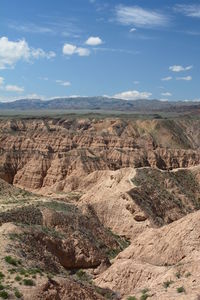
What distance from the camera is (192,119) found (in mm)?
157750

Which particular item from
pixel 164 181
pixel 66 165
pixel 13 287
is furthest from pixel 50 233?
pixel 66 165

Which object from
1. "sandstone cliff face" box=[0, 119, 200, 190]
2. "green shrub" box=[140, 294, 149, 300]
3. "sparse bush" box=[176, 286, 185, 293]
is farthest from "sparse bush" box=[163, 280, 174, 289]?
"sandstone cliff face" box=[0, 119, 200, 190]

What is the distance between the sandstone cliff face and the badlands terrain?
8.7 inches

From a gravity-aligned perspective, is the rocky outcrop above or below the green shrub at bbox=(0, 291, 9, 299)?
below

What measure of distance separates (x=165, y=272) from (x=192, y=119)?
13437 cm

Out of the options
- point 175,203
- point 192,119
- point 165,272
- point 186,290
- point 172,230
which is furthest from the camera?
point 192,119

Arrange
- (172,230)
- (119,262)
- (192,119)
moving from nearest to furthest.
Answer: (119,262)
(172,230)
(192,119)

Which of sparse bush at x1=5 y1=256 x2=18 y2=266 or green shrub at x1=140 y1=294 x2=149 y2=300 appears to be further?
sparse bush at x1=5 y1=256 x2=18 y2=266

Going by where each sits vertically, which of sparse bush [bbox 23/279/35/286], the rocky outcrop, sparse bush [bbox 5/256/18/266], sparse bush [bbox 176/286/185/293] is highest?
sparse bush [bbox 5/256/18/266]

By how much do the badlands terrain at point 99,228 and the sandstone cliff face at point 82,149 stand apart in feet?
0.73

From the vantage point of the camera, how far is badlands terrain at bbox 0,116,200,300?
23.7m

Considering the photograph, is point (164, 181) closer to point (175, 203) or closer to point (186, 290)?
point (175, 203)

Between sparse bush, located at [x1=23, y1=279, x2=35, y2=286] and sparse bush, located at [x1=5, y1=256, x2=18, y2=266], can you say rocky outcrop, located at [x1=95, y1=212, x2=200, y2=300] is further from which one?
sparse bush, located at [x1=5, y1=256, x2=18, y2=266]

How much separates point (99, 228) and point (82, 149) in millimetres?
45464
